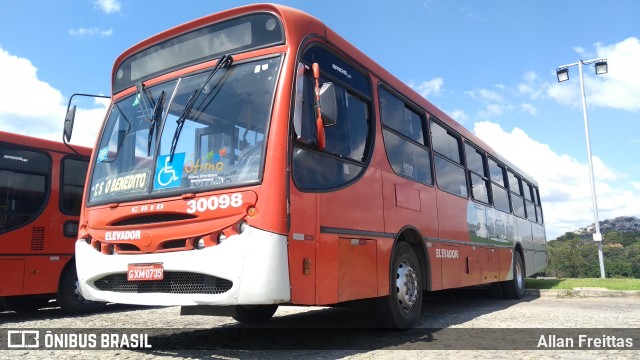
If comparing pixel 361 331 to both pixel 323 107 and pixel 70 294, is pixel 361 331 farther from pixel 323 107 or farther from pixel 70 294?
pixel 70 294

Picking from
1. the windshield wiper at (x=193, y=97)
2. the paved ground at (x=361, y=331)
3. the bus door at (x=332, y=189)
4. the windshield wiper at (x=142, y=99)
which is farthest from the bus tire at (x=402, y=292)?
the windshield wiper at (x=142, y=99)

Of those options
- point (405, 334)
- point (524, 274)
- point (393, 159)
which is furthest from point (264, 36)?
point (524, 274)

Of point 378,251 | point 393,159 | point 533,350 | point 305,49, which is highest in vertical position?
point 305,49

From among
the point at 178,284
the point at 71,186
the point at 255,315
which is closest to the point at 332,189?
the point at 178,284

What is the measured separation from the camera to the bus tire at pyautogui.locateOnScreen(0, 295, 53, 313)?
372 inches

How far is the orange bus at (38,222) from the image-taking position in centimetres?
848

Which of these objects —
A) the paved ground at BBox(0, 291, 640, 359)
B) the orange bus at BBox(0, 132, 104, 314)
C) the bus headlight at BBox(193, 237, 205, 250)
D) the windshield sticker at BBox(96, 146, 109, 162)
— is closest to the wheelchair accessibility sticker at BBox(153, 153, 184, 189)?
the bus headlight at BBox(193, 237, 205, 250)

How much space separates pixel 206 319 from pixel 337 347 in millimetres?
3420

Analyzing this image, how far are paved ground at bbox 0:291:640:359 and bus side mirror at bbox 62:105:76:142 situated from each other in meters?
2.48

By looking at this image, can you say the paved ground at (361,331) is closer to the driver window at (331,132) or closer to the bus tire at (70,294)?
the bus tire at (70,294)

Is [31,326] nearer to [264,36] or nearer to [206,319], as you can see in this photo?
[206,319]

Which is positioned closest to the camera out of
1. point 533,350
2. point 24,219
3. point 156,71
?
point 533,350

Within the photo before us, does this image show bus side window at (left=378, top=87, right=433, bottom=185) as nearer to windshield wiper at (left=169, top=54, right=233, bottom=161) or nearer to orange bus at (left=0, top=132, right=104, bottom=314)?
windshield wiper at (left=169, top=54, right=233, bottom=161)

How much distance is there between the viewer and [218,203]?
4.35 metres
